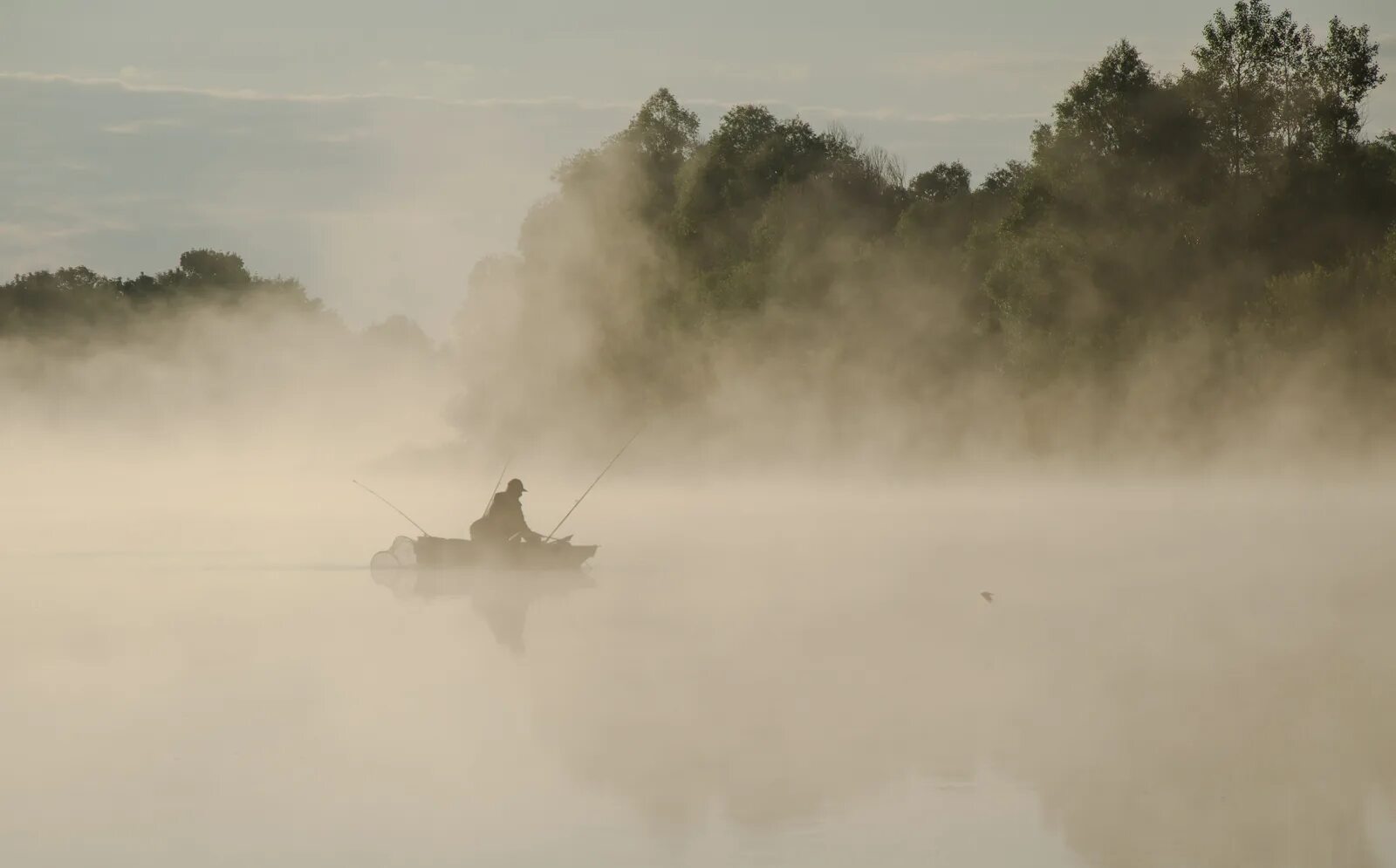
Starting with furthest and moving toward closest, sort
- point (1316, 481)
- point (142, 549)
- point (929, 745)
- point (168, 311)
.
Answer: point (168, 311)
point (1316, 481)
point (142, 549)
point (929, 745)

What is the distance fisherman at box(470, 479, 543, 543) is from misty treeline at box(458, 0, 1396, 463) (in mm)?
27838

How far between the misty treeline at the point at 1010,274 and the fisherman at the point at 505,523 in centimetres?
2784

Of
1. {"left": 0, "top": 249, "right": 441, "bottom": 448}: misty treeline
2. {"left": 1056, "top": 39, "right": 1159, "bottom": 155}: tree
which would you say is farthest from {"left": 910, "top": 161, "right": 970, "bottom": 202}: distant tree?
{"left": 0, "top": 249, "right": 441, "bottom": 448}: misty treeline

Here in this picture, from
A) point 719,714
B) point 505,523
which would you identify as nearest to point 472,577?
point 505,523

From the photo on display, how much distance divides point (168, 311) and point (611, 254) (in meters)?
58.0

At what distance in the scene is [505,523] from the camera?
28359mm

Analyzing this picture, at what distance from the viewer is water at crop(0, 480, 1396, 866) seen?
10.3m

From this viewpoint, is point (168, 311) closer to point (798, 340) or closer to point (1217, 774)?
point (798, 340)

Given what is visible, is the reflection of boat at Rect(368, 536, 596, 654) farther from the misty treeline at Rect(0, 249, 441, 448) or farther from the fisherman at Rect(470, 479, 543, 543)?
the misty treeline at Rect(0, 249, 441, 448)

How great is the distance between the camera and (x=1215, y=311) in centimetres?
5228

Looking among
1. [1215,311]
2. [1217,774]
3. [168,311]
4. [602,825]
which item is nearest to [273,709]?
[602,825]

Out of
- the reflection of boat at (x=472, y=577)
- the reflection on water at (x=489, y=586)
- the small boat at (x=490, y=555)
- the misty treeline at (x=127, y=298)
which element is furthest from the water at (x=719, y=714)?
the misty treeline at (x=127, y=298)

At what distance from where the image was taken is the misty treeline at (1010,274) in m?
52.0

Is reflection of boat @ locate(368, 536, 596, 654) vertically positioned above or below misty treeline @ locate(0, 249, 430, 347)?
above
